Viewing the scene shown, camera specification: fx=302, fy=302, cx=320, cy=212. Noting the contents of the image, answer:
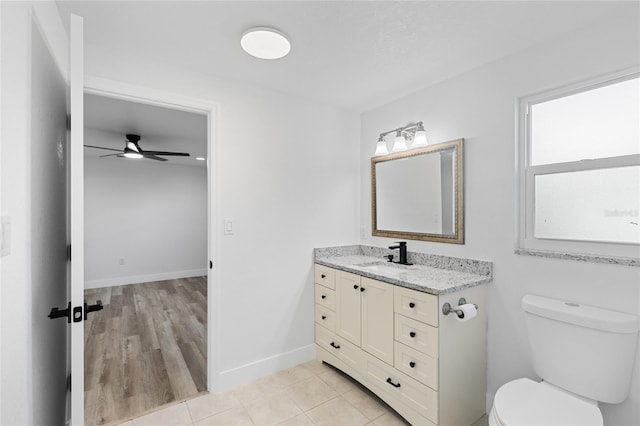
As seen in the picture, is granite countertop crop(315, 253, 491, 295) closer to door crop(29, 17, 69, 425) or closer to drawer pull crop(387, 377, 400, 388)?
drawer pull crop(387, 377, 400, 388)

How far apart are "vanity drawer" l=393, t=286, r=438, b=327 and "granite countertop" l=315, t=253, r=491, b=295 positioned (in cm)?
4

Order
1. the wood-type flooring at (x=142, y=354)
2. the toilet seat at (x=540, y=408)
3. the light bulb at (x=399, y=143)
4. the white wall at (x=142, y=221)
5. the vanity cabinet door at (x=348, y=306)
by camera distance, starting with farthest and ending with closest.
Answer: the white wall at (x=142, y=221), the light bulb at (x=399, y=143), the vanity cabinet door at (x=348, y=306), the wood-type flooring at (x=142, y=354), the toilet seat at (x=540, y=408)

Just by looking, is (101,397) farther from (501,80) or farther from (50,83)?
(501,80)

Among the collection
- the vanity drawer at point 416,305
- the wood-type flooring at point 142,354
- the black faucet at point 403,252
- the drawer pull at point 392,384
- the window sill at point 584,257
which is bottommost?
the wood-type flooring at point 142,354

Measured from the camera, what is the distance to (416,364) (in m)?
1.77

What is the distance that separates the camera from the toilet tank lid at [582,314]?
137cm

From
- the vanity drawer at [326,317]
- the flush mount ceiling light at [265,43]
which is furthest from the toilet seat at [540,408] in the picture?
the flush mount ceiling light at [265,43]

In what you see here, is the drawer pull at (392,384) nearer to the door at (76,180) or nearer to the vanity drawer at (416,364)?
the vanity drawer at (416,364)

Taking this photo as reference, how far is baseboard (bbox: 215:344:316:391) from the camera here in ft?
7.21

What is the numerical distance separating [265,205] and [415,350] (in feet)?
4.78

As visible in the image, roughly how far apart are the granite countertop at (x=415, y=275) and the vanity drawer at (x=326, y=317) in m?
0.39

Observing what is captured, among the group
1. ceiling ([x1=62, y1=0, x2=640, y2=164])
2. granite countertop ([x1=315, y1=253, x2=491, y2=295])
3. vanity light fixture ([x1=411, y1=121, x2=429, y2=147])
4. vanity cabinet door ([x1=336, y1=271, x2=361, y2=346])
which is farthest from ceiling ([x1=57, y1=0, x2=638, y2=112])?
vanity cabinet door ([x1=336, y1=271, x2=361, y2=346])

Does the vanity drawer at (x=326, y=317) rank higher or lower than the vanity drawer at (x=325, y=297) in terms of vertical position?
lower

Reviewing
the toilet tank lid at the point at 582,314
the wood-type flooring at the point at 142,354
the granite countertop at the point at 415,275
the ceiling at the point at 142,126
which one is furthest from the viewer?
the ceiling at the point at 142,126
